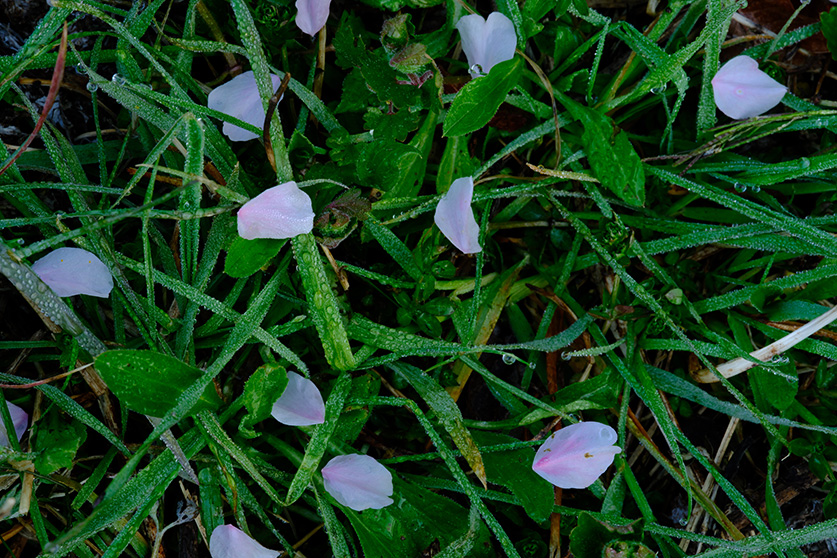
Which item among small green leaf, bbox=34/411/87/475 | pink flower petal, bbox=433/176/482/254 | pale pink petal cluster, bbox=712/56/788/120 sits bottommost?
small green leaf, bbox=34/411/87/475

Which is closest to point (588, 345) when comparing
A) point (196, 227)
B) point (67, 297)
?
point (196, 227)

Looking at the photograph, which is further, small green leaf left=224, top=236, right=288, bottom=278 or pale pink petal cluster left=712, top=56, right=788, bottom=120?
pale pink petal cluster left=712, top=56, right=788, bottom=120

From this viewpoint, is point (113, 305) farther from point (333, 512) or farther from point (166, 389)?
point (333, 512)

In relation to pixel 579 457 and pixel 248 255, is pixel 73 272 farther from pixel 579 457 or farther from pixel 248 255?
pixel 579 457

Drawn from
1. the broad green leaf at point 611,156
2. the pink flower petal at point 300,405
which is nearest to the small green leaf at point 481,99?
the broad green leaf at point 611,156

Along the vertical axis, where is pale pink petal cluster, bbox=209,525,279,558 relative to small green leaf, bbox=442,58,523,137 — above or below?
below

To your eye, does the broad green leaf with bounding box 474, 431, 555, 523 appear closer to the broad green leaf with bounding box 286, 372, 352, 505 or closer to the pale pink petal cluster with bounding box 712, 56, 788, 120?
the broad green leaf with bounding box 286, 372, 352, 505

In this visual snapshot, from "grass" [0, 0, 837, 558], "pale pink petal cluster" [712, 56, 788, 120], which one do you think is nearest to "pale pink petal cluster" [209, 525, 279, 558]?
"grass" [0, 0, 837, 558]
